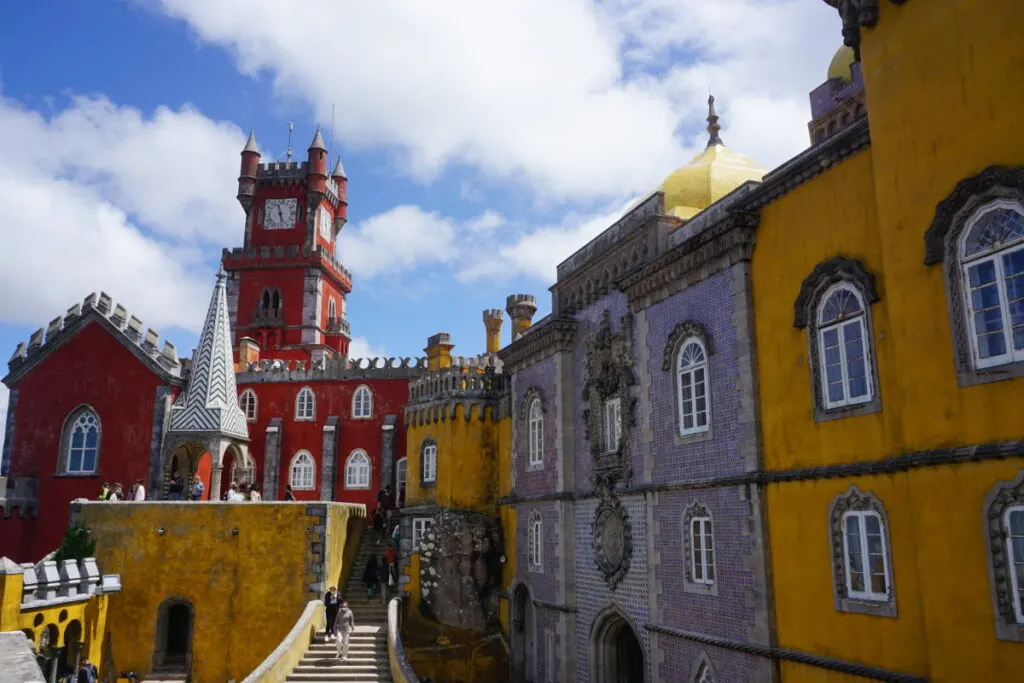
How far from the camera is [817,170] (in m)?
13.3

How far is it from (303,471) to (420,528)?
11281 mm

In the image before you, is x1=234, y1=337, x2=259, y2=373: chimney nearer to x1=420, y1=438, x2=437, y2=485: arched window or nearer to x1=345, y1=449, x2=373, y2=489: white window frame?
x1=345, y1=449, x2=373, y2=489: white window frame

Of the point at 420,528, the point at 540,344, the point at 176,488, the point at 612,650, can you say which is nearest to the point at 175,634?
the point at 176,488

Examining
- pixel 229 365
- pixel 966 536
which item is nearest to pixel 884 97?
pixel 966 536

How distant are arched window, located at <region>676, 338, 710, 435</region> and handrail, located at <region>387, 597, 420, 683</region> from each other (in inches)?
333

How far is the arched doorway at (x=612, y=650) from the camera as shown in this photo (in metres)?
19.4

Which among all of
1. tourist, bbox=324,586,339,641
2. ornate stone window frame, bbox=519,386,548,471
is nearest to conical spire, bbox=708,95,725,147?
ornate stone window frame, bbox=519,386,548,471

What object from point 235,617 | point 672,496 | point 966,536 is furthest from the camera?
point 235,617

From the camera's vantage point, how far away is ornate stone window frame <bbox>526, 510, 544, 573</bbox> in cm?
2272

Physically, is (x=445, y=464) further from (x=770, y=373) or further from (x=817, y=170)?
(x=817, y=170)

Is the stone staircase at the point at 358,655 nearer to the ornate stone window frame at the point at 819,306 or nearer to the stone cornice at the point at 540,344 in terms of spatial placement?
the stone cornice at the point at 540,344

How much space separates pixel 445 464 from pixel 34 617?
40.4 ft

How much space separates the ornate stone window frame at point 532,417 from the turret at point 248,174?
32.9 metres

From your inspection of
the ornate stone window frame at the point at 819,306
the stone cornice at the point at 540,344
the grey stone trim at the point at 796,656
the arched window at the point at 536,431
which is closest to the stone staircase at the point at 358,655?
the arched window at the point at 536,431
